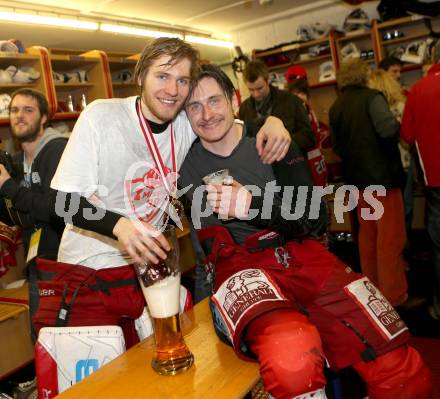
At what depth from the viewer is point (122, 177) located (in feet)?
5.50

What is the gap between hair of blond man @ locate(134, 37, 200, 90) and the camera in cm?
168

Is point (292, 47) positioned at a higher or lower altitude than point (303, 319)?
higher

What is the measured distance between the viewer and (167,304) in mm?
1210

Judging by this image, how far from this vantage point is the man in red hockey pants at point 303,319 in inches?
43.9

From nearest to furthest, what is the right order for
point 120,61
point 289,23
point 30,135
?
point 30,135, point 120,61, point 289,23

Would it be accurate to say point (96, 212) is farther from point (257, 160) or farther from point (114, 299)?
point (257, 160)

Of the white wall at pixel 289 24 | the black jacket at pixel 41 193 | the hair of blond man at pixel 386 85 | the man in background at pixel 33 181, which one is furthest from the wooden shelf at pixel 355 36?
the black jacket at pixel 41 193

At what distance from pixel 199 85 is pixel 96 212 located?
0.61 m

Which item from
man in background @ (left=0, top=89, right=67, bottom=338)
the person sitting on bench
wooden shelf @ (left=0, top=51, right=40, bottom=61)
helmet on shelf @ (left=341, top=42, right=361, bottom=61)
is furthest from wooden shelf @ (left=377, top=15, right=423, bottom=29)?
the person sitting on bench

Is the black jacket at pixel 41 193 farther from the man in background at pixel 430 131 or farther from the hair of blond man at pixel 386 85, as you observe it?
the hair of blond man at pixel 386 85

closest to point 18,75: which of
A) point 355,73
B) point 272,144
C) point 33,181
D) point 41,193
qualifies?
point 33,181

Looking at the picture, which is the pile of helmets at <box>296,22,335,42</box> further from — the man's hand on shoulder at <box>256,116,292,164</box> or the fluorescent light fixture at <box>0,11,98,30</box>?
the man's hand on shoulder at <box>256,116,292,164</box>

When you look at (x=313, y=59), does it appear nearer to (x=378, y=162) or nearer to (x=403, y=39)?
(x=403, y=39)

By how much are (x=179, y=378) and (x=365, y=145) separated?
2.62m
